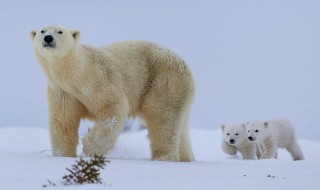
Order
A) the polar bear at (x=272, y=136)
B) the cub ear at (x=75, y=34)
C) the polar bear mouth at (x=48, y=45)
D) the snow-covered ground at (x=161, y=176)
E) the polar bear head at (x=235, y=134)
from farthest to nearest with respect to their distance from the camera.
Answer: the polar bear head at (x=235, y=134), the polar bear at (x=272, y=136), the cub ear at (x=75, y=34), the polar bear mouth at (x=48, y=45), the snow-covered ground at (x=161, y=176)

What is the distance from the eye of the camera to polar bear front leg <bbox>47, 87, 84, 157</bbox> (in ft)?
21.9

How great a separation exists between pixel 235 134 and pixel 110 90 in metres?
5.43

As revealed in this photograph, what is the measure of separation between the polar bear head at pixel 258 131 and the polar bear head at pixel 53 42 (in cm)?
538

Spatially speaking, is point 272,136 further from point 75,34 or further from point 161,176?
point 161,176

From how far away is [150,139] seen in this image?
282 inches

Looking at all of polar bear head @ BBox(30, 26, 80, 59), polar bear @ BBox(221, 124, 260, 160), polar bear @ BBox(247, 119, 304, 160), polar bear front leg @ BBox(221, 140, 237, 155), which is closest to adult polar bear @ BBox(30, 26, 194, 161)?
polar bear head @ BBox(30, 26, 80, 59)

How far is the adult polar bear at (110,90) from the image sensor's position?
20.7 feet

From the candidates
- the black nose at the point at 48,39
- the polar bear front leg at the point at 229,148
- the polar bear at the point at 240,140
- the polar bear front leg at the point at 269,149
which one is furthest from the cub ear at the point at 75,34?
the polar bear front leg at the point at 229,148

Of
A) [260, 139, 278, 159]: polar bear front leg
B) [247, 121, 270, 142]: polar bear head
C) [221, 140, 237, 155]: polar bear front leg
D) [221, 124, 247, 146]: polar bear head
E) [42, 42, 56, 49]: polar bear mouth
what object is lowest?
[221, 140, 237, 155]: polar bear front leg

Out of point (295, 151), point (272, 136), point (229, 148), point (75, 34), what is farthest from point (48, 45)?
point (295, 151)

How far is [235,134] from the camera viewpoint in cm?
1137

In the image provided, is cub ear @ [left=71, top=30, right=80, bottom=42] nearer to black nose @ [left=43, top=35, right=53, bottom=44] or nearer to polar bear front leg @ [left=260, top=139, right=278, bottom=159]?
black nose @ [left=43, top=35, right=53, bottom=44]


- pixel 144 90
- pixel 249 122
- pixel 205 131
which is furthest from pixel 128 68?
pixel 205 131

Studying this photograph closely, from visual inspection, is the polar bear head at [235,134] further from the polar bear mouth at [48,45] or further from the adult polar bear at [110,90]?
the polar bear mouth at [48,45]
